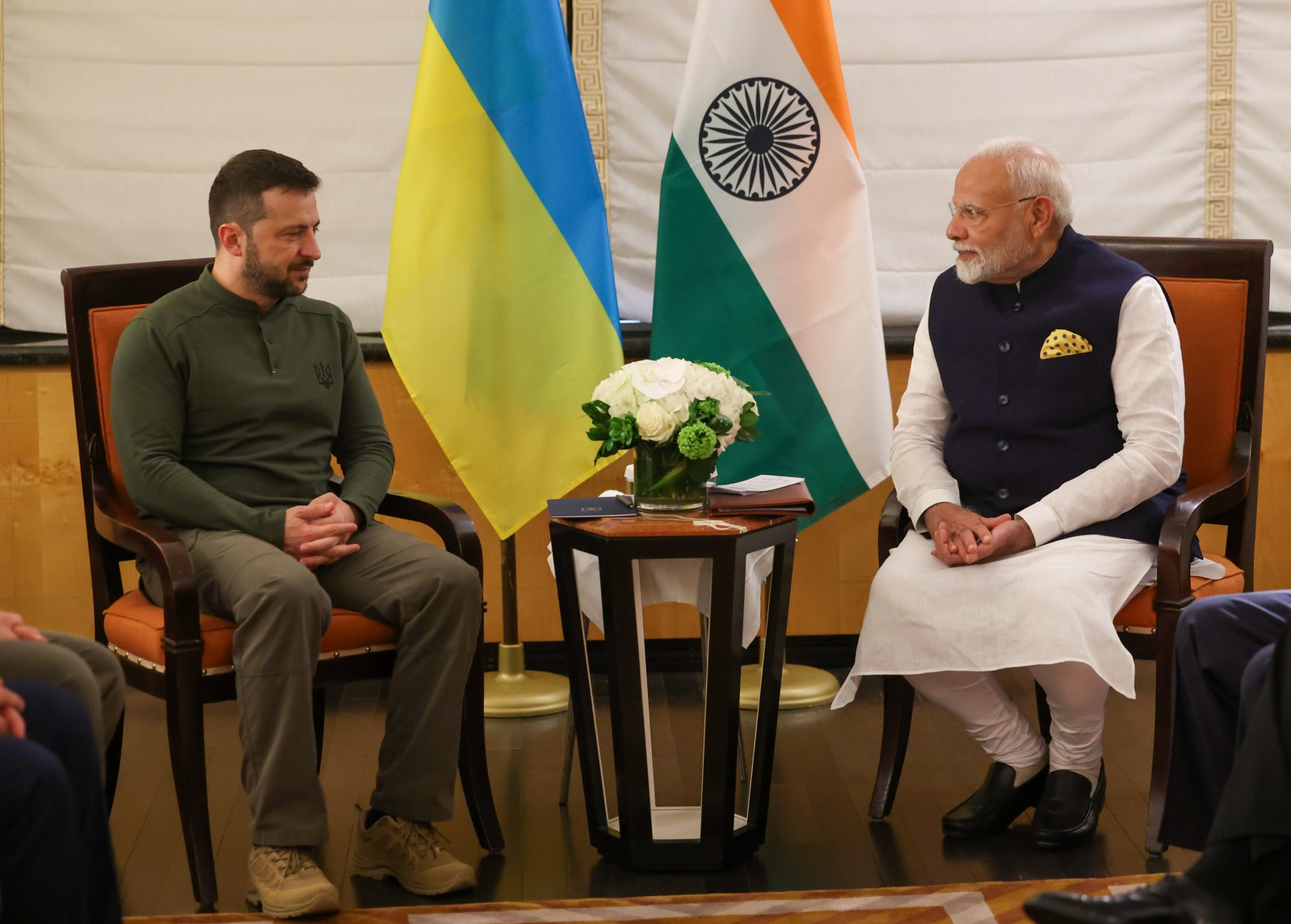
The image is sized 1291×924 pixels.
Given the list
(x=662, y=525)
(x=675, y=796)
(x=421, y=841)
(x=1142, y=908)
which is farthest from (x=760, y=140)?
(x=1142, y=908)

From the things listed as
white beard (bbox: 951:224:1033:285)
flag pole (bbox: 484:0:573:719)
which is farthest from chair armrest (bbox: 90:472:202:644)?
white beard (bbox: 951:224:1033:285)

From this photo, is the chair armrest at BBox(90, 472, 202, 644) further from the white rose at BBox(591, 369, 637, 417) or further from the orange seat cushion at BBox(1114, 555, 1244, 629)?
the orange seat cushion at BBox(1114, 555, 1244, 629)

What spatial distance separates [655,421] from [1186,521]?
959mm

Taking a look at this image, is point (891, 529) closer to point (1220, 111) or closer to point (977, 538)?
point (977, 538)

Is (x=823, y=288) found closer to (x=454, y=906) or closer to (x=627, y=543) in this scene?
(x=627, y=543)

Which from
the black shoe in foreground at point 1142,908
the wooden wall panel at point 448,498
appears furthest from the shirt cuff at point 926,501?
the black shoe in foreground at point 1142,908

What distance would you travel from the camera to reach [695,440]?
2418 mm

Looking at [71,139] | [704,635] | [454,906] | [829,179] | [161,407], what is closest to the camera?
[454,906]

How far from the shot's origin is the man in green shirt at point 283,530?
227 centimetres

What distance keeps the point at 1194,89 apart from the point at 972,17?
62 centimetres

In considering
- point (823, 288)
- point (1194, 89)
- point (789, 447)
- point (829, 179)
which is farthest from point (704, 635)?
point (1194, 89)

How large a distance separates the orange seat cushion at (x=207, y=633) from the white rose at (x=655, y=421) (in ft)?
1.86

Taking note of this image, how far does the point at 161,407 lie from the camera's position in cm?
249

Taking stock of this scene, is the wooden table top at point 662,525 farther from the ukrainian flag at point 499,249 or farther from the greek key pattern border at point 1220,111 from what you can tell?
the greek key pattern border at point 1220,111
